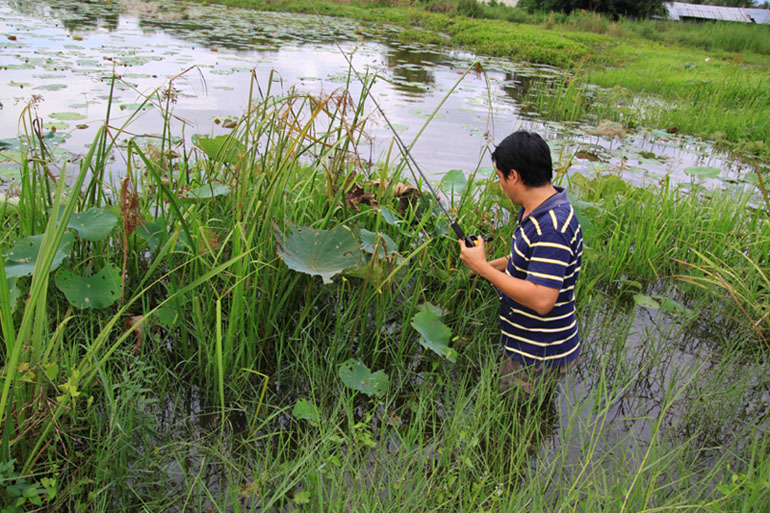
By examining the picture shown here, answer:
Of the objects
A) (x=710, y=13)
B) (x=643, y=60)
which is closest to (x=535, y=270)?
(x=643, y=60)

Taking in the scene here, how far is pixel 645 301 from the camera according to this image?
2.57m

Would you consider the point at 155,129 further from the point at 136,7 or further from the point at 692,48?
the point at 692,48

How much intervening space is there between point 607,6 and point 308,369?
99.4ft

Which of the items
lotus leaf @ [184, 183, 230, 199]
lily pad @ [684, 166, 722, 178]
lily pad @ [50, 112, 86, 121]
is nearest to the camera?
lotus leaf @ [184, 183, 230, 199]

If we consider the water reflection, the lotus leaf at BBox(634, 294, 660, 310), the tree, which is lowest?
the lotus leaf at BBox(634, 294, 660, 310)

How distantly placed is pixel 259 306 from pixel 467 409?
0.82m

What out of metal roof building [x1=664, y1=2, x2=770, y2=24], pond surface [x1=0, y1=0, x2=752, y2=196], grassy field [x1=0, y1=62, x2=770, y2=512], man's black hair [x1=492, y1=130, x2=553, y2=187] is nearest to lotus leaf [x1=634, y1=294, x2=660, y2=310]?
grassy field [x1=0, y1=62, x2=770, y2=512]

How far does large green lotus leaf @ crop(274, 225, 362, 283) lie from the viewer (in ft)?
5.86

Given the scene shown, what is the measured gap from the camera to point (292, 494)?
1503 millimetres

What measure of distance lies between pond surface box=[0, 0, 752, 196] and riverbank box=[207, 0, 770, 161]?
2.25ft

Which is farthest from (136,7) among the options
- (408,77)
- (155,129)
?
(155,129)

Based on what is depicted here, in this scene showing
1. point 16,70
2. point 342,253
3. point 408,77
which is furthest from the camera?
point 408,77

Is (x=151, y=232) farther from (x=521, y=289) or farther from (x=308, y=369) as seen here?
(x=521, y=289)

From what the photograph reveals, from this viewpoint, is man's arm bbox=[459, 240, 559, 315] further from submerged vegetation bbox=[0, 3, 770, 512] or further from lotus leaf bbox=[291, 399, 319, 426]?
lotus leaf bbox=[291, 399, 319, 426]
